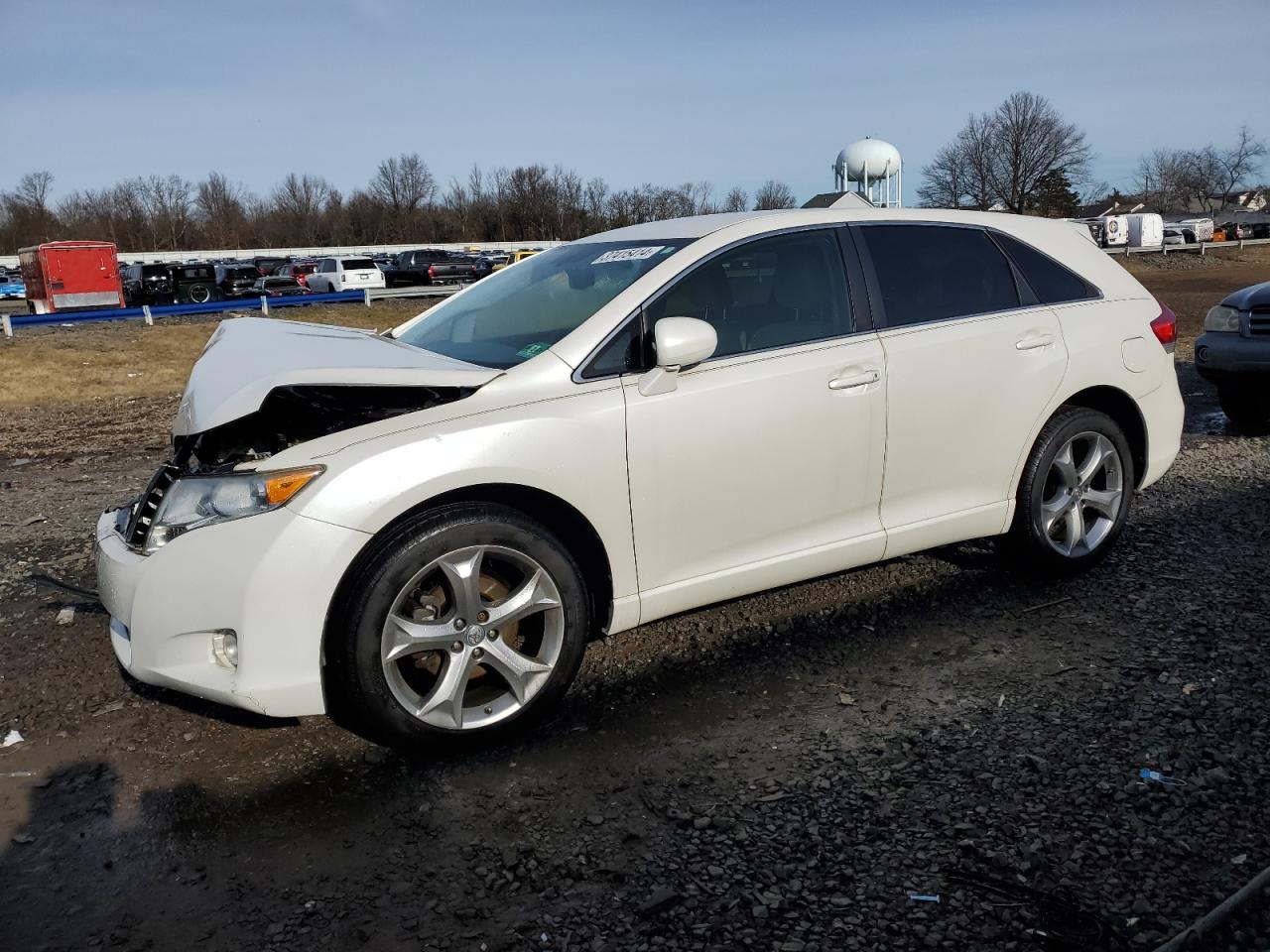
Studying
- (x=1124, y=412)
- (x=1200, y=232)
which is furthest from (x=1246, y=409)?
(x=1200, y=232)

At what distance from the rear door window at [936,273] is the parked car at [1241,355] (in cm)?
428

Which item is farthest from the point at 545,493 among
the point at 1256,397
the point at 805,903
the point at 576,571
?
the point at 1256,397

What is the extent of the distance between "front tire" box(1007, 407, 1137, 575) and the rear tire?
4.06 metres

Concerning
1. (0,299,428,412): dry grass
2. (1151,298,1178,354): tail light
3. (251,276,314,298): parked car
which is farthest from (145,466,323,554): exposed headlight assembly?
(251,276,314,298): parked car

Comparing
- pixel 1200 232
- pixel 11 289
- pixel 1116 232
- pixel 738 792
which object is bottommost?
pixel 738 792

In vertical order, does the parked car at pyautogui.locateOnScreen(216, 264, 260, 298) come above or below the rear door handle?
above

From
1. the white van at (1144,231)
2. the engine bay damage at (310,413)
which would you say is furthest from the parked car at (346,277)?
the white van at (1144,231)

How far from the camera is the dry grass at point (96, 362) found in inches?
573

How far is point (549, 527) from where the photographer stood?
11.3 ft

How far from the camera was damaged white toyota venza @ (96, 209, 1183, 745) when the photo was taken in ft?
9.98

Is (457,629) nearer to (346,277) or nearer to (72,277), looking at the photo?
(72,277)

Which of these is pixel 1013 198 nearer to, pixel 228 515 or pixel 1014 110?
pixel 1014 110

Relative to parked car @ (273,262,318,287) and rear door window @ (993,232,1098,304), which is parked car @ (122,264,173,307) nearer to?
parked car @ (273,262,318,287)

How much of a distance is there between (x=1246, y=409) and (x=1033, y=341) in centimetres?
495
